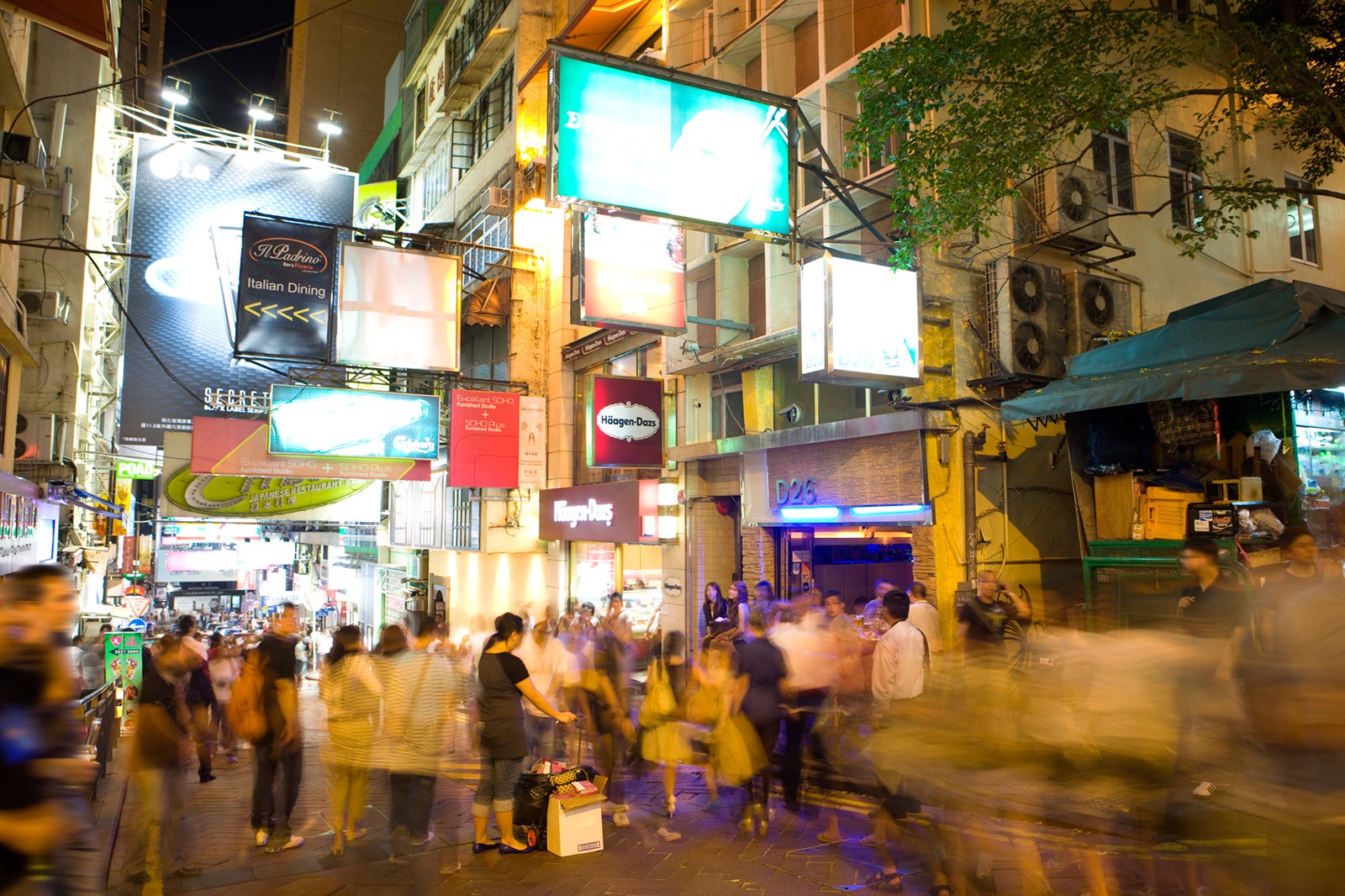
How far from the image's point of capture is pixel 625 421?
16.4 metres

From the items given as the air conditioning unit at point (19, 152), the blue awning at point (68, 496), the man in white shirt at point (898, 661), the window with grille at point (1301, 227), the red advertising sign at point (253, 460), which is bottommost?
the man in white shirt at point (898, 661)

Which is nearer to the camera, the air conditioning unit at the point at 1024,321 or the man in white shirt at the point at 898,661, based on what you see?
the man in white shirt at the point at 898,661

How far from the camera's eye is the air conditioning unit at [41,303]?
21.7m

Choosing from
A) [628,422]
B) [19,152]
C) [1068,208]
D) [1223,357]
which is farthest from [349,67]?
[1223,357]

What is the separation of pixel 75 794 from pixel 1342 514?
11643 mm

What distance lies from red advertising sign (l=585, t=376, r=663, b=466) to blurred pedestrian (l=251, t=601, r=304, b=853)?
8.55 metres

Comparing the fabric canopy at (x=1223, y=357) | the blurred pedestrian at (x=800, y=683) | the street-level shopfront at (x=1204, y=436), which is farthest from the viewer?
the street-level shopfront at (x=1204, y=436)

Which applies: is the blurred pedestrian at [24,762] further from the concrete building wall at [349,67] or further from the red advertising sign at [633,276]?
the concrete building wall at [349,67]

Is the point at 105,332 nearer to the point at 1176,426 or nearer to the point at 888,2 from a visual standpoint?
the point at 888,2

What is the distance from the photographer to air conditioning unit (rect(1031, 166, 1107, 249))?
12055 millimetres

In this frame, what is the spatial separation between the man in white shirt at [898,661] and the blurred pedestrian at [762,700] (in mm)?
875

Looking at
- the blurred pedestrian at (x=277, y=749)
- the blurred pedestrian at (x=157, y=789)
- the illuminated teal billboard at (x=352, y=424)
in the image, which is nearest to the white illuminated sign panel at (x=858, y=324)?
the blurred pedestrian at (x=277, y=749)

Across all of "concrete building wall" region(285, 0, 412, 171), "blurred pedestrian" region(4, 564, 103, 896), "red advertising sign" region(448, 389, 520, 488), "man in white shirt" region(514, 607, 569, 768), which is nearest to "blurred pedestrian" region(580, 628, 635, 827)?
"man in white shirt" region(514, 607, 569, 768)

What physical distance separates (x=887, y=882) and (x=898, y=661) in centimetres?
197
